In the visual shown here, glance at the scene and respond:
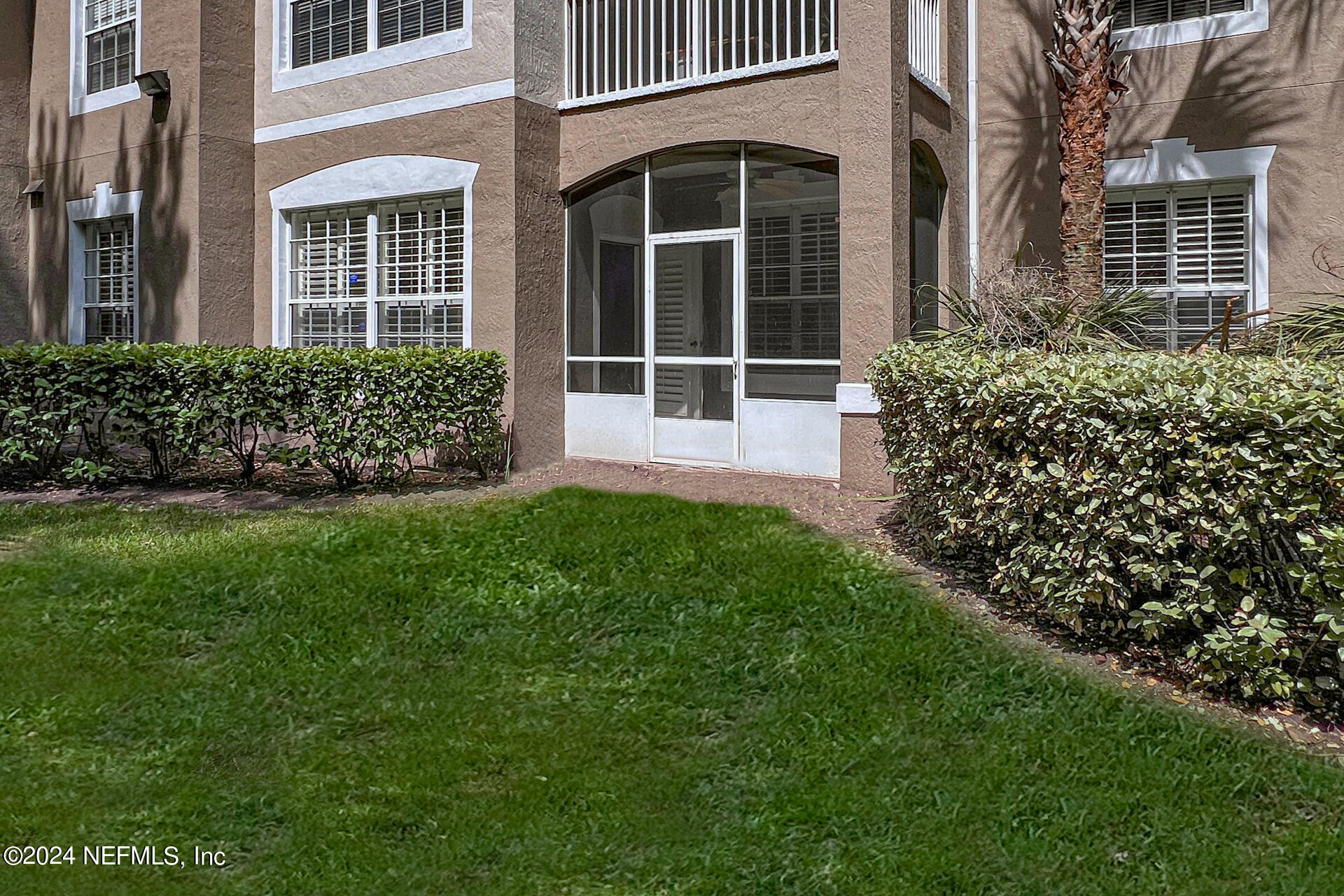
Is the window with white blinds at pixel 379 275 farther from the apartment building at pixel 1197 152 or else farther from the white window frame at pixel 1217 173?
the white window frame at pixel 1217 173

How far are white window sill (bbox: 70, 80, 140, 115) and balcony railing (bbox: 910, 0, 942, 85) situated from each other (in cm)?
883

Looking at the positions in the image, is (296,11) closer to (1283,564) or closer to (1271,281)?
(1271,281)

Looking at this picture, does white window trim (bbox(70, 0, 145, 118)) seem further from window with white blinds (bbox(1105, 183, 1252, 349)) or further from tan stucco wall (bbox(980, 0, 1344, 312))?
window with white blinds (bbox(1105, 183, 1252, 349))

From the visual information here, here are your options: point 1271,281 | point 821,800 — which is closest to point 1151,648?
point 821,800

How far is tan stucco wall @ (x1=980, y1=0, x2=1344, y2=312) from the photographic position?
884 cm

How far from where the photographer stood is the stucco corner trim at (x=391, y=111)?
9.98 metres

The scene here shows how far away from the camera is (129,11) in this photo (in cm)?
1272

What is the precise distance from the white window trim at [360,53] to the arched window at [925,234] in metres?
4.38

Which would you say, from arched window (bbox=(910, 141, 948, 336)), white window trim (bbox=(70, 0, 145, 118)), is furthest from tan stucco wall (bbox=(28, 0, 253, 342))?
arched window (bbox=(910, 141, 948, 336))

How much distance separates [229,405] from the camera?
340 inches

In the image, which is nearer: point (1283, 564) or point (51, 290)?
point (1283, 564)

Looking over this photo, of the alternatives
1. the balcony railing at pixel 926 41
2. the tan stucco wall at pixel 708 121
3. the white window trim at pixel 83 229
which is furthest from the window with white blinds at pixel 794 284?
the white window trim at pixel 83 229

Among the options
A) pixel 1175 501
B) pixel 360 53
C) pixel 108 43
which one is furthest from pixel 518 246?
pixel 108 43

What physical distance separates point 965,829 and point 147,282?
37.7 feet
